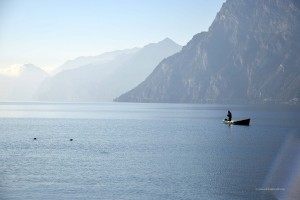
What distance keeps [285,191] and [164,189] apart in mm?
15340

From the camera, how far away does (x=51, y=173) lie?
77938mm

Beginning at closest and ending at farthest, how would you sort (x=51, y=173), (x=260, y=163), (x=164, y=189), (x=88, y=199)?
(x=88, y=199) → (x=164, y=189) → (x=51, y=173) → (x=260, y=163)

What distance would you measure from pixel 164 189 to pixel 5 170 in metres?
28.6

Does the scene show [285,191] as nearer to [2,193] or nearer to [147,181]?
[147,181]

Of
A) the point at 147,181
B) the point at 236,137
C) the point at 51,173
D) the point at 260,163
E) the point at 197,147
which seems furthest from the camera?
the point at 236,137

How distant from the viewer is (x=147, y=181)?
71.2 meters

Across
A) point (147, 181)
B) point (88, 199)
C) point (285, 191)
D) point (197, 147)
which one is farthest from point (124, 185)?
point (197, 147)

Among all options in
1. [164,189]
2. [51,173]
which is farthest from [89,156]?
[164,189]

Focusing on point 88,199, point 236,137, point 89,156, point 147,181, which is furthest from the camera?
point 236,137

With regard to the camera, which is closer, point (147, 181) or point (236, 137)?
point (147, 181)

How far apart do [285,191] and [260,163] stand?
22.9 metres

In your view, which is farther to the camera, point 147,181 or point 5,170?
point 5,170

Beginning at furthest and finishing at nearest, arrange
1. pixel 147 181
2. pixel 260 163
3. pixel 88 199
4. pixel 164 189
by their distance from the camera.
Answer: pixel 260 163
pixel 147 181
pixel 164 189
pixel 88 199

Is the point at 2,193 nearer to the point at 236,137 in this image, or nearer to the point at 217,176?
the point at 217,176
